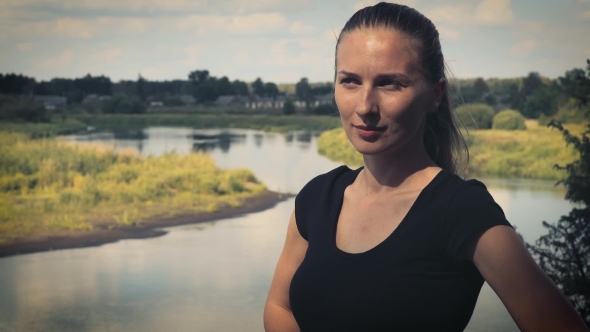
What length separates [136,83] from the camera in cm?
812

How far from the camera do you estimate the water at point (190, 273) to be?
571 centimetres

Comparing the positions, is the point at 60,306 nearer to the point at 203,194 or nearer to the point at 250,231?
the point at 250,231

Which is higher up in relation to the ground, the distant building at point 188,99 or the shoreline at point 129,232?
the distant building at point 188,99

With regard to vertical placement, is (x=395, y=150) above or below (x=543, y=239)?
above

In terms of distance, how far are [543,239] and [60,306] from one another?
4.00 metres

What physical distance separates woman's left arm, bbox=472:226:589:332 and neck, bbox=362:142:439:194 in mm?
137

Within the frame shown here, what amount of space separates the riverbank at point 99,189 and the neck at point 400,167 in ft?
23.7

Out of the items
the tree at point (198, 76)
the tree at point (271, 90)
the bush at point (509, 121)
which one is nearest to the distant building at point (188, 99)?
the tree at point (198, 76)

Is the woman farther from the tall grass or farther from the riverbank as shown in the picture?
the tall grass

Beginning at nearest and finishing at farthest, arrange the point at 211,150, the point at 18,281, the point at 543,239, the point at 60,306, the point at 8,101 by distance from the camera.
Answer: the point at 543,239 → the point at 60,306 → the point at 18,281 → the point at 8,101 → the point at 211,150

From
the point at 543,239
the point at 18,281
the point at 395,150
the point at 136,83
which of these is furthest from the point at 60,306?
the point at 395,150

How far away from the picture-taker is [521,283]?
0.69 m

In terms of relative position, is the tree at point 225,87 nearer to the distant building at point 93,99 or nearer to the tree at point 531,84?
the distant building at point 93,99

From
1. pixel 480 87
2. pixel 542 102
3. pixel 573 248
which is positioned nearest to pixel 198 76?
pixel 480 87
